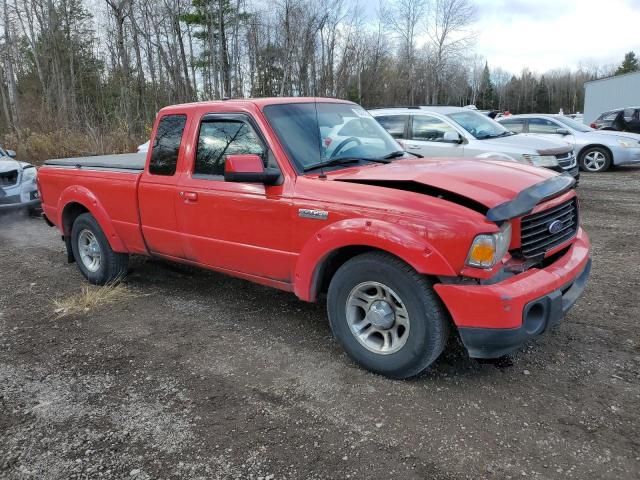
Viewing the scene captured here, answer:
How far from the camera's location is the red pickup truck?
298 centimetres

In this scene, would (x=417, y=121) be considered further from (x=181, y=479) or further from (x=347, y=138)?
(x=181, y=479)

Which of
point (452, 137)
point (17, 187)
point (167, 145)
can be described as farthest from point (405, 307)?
point (17, 187)

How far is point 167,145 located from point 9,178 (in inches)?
255

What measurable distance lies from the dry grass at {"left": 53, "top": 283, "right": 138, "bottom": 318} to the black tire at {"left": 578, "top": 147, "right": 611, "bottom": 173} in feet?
40.5

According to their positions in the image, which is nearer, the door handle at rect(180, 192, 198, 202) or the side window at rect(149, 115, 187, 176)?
the door handle at rect(180, 192, 198, 202)

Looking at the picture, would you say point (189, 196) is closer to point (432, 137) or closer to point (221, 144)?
point (221, 144)

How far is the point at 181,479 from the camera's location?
2584 millimetres

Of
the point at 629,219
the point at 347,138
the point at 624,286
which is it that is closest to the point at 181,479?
the point at 347,138

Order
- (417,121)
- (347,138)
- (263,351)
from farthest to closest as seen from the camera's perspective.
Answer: (417,121)
(347,138)
(263,351)

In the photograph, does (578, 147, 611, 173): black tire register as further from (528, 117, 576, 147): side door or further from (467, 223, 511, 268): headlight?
(467, 223, 511, 268): headlight

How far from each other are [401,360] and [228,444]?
119cm

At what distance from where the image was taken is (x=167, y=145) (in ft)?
15.5

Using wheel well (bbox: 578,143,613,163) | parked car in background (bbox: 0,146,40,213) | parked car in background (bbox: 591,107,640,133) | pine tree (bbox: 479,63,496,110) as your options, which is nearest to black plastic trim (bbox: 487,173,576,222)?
parked car in background (bbox: 0,146,40,213)

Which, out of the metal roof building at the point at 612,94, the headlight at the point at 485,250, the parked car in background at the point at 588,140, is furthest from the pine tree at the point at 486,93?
the headlight at the point at 485,250
